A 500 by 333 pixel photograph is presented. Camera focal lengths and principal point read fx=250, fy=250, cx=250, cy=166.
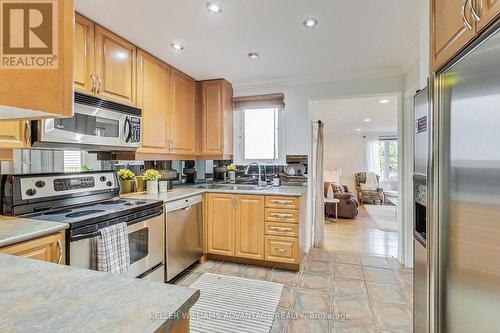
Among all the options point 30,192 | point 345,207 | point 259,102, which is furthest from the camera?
point 345,207

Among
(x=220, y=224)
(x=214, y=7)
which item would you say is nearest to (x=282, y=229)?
(x=220, y=224)

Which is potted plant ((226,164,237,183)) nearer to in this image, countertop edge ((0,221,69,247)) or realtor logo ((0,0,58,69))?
countertop edge ((0,221,69,247))

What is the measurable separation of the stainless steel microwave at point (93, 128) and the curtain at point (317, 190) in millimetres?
2576

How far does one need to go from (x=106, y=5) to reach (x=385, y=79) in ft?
9.86

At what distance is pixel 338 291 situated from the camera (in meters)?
2.42

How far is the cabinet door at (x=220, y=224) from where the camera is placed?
3.04 m

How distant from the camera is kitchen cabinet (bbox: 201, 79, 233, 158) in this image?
3.46 meters

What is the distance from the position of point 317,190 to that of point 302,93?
1490 mm

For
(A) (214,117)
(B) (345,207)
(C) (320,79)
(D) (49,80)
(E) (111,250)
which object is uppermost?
(C) (320,79)

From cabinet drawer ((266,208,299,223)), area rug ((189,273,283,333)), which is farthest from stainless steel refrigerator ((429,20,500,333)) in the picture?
cabinet drawer ((266,208,299,223))

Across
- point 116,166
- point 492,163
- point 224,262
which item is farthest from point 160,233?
point 492,163

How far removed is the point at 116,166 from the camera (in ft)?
8.50

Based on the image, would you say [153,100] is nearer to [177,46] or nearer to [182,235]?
[177,46]

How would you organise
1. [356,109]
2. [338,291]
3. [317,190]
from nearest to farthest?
[338,291] < [317,190] < [356,109]
